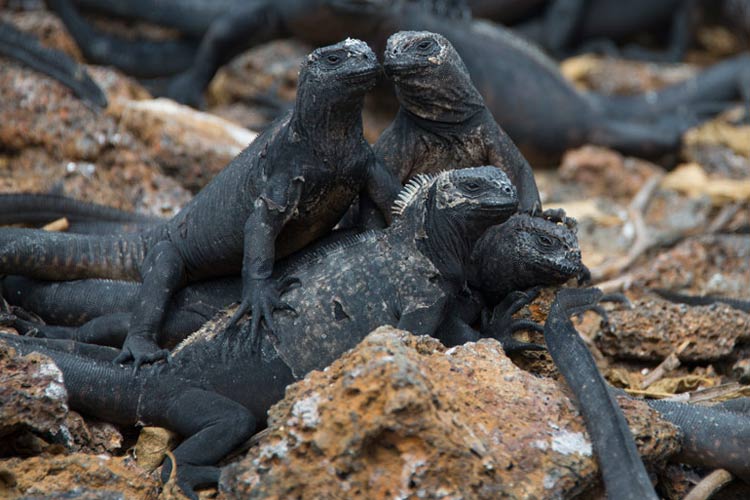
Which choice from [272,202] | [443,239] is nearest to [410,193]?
[443,239]

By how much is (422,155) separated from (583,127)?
5377mm

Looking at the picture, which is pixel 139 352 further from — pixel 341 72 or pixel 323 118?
pixel 341 72

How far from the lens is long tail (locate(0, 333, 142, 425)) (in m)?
4.89

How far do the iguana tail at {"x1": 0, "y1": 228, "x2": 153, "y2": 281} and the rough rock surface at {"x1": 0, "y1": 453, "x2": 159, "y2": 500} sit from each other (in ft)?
4.89

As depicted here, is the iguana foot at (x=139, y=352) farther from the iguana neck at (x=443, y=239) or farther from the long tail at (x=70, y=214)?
the long tail at (x=70, y=214)

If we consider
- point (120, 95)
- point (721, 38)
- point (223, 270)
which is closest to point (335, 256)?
point (223, 270)

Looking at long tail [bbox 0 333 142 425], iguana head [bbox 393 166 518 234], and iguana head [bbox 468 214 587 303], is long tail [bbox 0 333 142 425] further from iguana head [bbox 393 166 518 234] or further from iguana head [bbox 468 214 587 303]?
iguana head [bbox 468 214 587 303]

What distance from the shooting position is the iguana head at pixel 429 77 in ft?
18.1

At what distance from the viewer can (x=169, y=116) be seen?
8.28 metres

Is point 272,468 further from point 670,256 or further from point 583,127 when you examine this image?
point 583,127

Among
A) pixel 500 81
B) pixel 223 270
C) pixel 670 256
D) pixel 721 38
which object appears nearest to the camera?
pixel 223 270

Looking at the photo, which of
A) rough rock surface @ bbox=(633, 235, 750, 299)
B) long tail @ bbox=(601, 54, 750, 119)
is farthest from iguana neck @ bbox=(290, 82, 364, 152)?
long tail @ bbox=(601, 54, 750, 119)

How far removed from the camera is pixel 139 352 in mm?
5055

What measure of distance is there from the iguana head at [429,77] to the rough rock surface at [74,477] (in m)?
2.21
